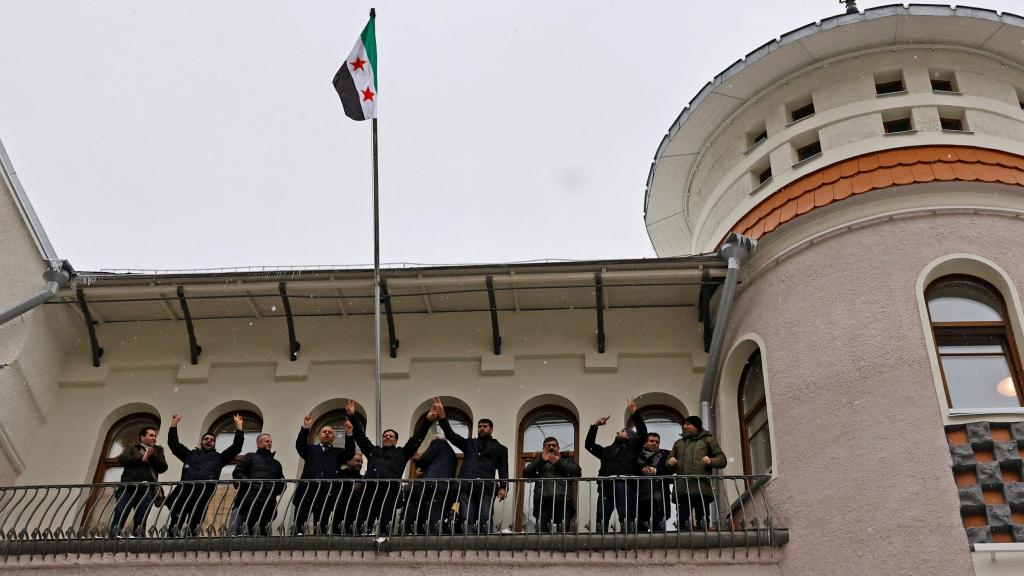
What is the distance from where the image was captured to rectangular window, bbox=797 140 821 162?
14.1 meters

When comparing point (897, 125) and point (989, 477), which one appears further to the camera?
point (897, 125)

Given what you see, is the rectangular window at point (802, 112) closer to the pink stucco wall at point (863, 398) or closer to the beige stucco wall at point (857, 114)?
the beige stucco wall at point (857, 114)

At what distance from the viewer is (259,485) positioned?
12469 millimetres

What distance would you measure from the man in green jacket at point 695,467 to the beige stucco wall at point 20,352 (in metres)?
8.15

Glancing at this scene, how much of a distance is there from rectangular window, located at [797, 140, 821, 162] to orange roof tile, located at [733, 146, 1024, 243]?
735mm

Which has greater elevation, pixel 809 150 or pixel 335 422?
pixel 809 150

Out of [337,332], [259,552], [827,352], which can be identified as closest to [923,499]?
[827,352]

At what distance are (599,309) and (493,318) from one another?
4.40 feet

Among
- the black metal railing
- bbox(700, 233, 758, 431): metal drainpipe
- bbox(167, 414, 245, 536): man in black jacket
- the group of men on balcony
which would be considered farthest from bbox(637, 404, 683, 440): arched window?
bbox(167, 414, 245, 536): man in black jacket

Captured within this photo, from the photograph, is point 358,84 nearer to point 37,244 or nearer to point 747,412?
point 37,244

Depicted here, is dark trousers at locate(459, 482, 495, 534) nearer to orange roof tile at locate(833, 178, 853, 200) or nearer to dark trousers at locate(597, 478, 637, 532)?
dark trousers at locate(597, 478, 637, 532)

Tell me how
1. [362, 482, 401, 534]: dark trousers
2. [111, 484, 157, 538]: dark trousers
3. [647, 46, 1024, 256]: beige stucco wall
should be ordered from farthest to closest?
[647, 46, 1024, 256]: beige stucco wall, [111, 484, 157, 538]: dark trousers, [362, 482, 401, 534]: dark trousers

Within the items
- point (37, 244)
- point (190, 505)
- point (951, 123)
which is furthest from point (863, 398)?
point (37, 244)

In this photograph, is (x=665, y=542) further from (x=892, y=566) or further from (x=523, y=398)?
(x=523, y=398)
